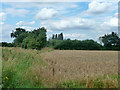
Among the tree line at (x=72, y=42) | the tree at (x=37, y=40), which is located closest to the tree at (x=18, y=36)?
the tree line at (x=72, y=42)

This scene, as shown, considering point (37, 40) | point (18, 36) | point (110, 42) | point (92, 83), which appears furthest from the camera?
point (18, 36)

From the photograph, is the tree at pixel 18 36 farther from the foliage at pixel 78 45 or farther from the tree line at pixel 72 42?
the foliage at pixel 78 45

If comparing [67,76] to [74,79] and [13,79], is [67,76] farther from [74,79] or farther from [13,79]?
[13,79]

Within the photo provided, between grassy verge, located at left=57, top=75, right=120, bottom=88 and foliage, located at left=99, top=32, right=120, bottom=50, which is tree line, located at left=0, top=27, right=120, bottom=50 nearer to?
foliage, located at left=99, top=32, right=120, bottom=50

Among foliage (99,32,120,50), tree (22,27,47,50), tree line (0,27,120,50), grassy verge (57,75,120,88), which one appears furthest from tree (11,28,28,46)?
grassy verge (57,75,120,88)

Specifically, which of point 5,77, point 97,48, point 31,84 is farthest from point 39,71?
point 97,48

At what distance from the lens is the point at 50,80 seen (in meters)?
6.65

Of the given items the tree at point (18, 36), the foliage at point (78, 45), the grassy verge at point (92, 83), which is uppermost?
the tree at point (18, 36)

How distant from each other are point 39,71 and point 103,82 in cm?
305

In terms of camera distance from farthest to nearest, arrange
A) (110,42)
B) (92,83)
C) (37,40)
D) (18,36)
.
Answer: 1. (18,36)
2. (110,42)
3. (37,40)
4. (92,83)

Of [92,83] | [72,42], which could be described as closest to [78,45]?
[72,42]

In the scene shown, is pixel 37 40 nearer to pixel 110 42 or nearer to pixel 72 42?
pixel 72 42

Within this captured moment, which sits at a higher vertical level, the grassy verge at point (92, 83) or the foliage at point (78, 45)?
the foliage at point (78, 45)

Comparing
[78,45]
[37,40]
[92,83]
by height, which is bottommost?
[92,83]
